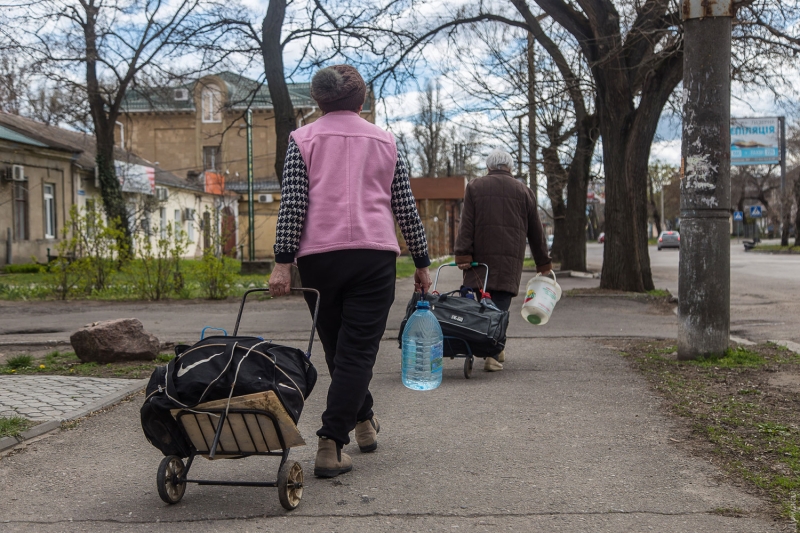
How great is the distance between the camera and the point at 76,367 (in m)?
7.71

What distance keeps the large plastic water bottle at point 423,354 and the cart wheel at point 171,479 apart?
223 cm

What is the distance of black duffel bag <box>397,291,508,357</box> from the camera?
670 cm

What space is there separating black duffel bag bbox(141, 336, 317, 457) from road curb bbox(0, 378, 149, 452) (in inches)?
62.2

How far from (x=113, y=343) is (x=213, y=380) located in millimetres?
4649

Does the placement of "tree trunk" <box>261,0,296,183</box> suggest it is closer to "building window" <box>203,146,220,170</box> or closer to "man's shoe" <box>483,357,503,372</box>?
"man's shoe" <box>483,357,503,372</box>

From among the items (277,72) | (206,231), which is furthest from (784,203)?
(206,231)

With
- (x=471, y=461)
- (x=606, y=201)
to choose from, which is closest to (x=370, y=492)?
(x=471, y=461)

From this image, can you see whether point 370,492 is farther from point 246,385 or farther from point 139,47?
point 139,47

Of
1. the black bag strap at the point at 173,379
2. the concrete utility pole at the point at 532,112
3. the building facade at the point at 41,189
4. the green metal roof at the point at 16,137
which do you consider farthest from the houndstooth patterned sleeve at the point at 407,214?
the green metal roof at the point at 16,137

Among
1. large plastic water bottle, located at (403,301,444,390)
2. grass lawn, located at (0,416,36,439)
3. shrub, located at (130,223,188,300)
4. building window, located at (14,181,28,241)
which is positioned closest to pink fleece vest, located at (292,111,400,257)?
large plastic water bottle, located at (403,301,444,390)

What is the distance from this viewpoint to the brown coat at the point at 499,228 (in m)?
7.48

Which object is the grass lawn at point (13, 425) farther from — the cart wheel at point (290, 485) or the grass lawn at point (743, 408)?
the grass lawn at point (743, 408)

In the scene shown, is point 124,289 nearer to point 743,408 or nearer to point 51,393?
point 51,393

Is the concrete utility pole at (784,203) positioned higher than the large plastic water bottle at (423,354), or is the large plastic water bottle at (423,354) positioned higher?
the concrete utility pole at (784,203)
